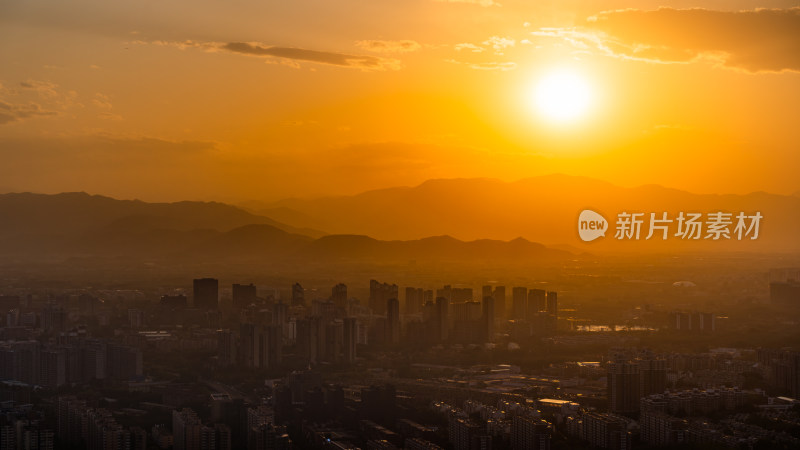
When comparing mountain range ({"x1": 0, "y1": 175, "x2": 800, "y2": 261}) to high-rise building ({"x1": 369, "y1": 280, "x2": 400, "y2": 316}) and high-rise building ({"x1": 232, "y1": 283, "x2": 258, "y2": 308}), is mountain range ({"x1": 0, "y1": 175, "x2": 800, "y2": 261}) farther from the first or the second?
high-rise building ({"x1": 232, "y1": 283, "x2": 258, "y2": 308})

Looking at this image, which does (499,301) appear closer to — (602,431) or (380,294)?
(380,294)

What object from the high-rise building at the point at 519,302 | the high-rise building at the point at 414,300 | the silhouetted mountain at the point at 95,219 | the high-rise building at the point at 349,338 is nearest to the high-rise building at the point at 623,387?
the high-rise building at the point at 349,338

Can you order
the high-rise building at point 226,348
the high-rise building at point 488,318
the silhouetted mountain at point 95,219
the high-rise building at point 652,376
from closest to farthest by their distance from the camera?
the high-rise building at point 652,376 → the high-rise building at point 226,348 → the high-rise building at point 488,318 → the silhouetted mountain at point 95,219

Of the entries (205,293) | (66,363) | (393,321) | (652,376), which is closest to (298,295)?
(205,293)

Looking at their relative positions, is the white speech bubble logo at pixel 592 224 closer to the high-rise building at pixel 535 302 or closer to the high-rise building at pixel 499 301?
the high-rise building at pixel 535 302

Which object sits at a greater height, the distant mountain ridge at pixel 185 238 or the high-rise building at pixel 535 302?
the distant mountain ridge at pixel 185 238

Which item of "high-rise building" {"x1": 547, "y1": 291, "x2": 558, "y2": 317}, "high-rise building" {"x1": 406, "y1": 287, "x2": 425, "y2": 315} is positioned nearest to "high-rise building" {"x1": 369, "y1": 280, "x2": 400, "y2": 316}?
"high-rise building" {"x1": 406, "y1": 287, "x2": 425, "y2": 315}

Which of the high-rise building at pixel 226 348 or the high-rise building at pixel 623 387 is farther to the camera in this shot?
the high-rise building at pixel 226 348
